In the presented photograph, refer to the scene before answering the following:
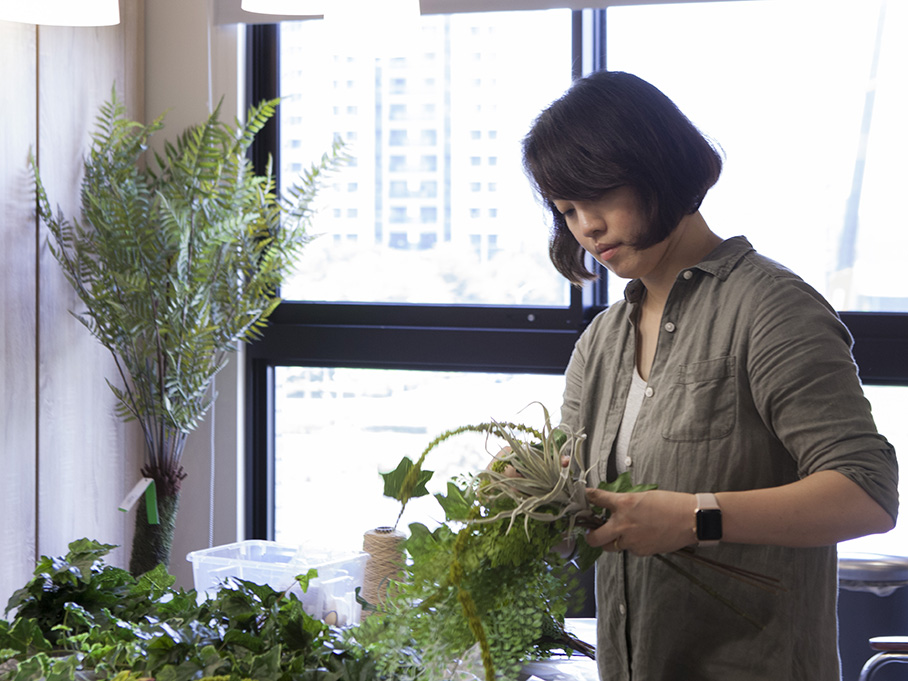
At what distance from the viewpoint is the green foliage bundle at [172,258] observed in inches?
98.0

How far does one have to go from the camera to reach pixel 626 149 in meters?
1.28

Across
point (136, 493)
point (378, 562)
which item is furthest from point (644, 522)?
point (136, 493)

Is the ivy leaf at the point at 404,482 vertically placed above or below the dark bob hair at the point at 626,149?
below

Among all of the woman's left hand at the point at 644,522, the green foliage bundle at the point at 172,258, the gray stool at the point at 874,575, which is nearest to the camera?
the woman's left hand at the point at 644,522

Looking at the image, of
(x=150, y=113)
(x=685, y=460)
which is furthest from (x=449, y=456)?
(x=685, y=460)

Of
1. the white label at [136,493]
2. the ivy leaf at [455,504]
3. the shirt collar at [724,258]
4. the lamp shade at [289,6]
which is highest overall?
the lamp shade at [289,6]

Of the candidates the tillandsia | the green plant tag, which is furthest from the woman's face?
the green plant tag

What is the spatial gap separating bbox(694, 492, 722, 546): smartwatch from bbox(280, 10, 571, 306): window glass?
1.79 meters

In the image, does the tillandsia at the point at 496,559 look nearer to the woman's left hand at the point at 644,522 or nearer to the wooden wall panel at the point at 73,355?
the woman's left hand at the point at 644,522

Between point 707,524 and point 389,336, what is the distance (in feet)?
6.32

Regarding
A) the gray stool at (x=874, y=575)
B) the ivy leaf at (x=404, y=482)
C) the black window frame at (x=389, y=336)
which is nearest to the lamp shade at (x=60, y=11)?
the black window frame at (x=389, y=336)

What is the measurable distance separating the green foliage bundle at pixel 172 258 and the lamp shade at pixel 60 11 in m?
0.51

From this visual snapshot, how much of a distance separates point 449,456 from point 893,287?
1.37 meters

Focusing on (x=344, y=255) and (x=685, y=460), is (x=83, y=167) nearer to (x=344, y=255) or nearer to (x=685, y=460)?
(x=344, y=255)
